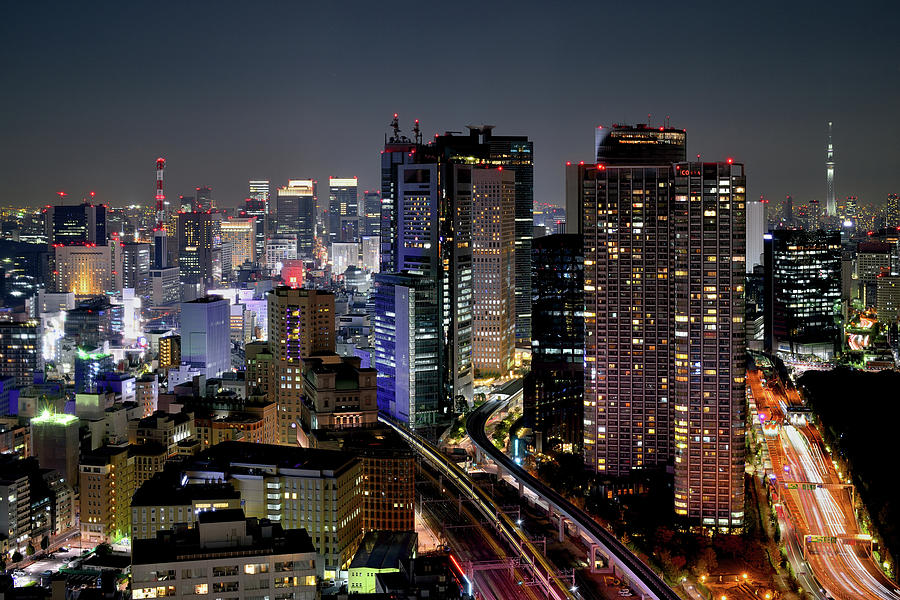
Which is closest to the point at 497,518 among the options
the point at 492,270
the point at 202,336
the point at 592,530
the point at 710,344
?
the point at 592,530

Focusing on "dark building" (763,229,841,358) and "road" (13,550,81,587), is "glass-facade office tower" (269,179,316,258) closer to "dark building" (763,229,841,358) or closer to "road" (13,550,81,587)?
"dark building" (763,229,841,358)

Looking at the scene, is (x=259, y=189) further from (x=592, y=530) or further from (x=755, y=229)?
(x=592, y=530)

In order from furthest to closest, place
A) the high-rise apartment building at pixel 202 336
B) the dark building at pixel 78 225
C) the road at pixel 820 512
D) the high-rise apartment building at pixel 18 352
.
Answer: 1. the dark building at pixel 78 225
2. the high-rise apartment building at pixel 202 336
3. the high-rise apartment building at pixel 18 352
4. the road at pixel 820 512

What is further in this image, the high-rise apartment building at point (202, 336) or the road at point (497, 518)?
the high-rise apartment building at point (202, 336)

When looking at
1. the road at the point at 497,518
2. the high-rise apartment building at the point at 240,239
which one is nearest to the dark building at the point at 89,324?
the road at the point at 497,518

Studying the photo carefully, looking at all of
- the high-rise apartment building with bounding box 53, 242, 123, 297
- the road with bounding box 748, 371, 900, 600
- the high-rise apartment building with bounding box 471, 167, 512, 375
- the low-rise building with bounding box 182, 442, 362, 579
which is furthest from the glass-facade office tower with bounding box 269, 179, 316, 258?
the low-rise building with bounding box 182, 442, 362, 579

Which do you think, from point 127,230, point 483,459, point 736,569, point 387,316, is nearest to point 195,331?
point 387,316

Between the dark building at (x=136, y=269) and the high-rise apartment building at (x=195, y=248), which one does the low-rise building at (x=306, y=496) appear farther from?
the high-rise apartment building at (x=195, y=248)
